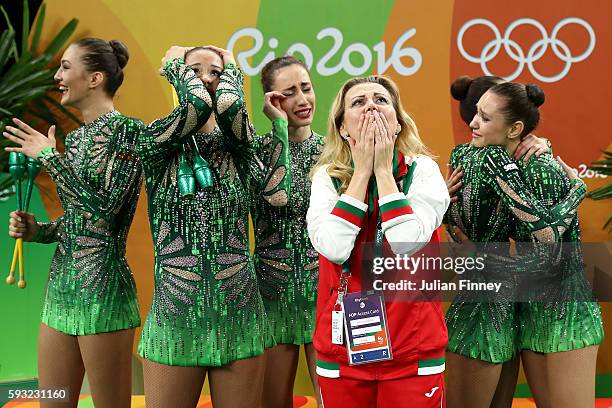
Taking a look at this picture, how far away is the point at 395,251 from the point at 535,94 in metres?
1.44

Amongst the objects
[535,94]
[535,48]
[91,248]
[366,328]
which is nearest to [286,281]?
[91,248]

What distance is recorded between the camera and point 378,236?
2428mm

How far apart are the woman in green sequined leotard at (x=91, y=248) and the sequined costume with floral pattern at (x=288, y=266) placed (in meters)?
0.60

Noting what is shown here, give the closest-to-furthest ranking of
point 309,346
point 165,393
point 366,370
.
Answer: point 366,370 < point 165,393 < point 309,346

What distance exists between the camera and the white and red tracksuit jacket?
91.8 inches

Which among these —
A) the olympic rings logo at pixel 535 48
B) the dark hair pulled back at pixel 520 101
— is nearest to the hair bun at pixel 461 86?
the dark hair pulled back at pixel 520 101

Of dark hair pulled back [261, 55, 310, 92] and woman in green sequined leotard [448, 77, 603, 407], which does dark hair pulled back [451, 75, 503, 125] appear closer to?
woman in green sequined leotard [448, 77, 603, 407]

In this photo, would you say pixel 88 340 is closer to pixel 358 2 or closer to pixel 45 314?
pixel 45 314

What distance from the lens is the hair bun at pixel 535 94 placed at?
341 cm

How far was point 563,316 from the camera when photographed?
10.9 feet

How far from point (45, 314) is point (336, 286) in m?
1.61

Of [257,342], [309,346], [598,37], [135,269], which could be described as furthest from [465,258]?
[135,269]

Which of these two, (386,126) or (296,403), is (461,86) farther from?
(296,403)

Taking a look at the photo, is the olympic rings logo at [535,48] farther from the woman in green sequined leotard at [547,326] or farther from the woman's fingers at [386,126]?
the woman's fingers at [386,126]
